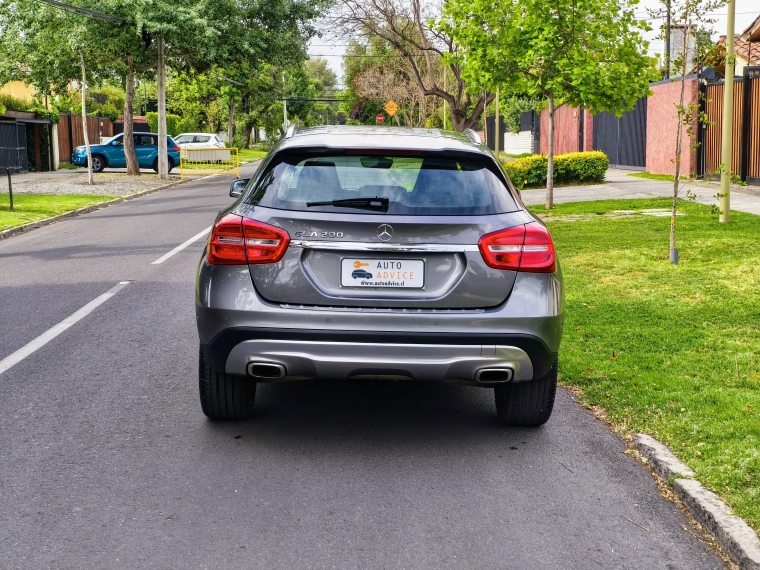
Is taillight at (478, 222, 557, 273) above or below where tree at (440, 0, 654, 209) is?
below

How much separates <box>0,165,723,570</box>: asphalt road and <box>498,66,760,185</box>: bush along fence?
7041 mm

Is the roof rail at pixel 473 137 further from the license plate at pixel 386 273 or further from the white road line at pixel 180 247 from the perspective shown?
the white road line at pixel 180 247

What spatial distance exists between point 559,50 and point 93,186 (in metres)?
16.6

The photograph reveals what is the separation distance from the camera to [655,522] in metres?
4.37

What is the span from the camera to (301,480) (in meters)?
4.82

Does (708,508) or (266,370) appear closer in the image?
(708,508)

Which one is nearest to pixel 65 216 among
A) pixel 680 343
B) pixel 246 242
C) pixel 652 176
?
pixel 652 176

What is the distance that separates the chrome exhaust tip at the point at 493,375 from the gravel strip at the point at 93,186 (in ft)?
79.0

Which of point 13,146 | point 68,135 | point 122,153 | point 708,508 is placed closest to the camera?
point 708,508

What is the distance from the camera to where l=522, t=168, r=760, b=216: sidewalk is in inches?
755

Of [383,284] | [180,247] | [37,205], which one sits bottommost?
[180,247]

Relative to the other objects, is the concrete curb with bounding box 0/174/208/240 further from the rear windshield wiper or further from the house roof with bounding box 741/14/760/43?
the house roof with bounding box 741/14/760/43

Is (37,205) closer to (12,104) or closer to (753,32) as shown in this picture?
(12,104)

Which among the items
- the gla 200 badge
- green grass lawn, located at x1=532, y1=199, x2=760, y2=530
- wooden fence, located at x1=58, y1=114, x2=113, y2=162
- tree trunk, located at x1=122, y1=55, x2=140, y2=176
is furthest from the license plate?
wooden fence, located at x1=58, y1=114, x2=113, y2=162
